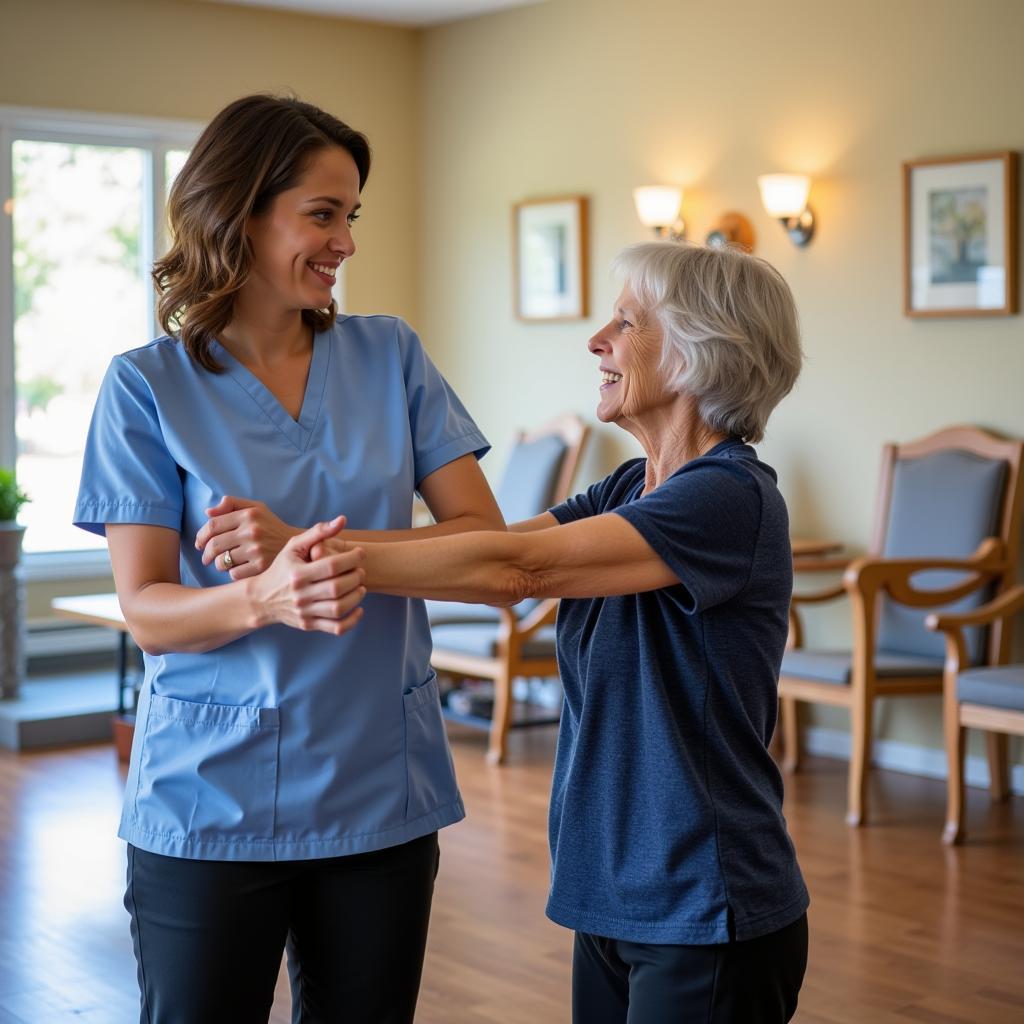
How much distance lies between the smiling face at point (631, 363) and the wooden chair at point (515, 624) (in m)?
3.13

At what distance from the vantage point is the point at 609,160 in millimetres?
6070

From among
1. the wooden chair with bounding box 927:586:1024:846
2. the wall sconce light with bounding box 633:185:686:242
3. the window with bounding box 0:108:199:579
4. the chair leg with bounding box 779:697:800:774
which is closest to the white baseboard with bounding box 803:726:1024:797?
the chair leg with bounding box 779:697:800:774

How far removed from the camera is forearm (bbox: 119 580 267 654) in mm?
1418

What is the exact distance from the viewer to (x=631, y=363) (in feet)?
5.18

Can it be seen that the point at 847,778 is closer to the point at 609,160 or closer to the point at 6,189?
the point at 609,160

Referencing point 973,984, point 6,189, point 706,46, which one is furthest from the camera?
point 6,189

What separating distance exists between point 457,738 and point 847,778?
A: 1502 millimetres

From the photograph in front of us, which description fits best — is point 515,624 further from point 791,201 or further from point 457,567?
point 457,567

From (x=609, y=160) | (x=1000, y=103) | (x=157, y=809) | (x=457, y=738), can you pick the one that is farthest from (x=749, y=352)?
(x=609, y=160)

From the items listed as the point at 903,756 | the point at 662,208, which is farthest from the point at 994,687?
the point at 662,208

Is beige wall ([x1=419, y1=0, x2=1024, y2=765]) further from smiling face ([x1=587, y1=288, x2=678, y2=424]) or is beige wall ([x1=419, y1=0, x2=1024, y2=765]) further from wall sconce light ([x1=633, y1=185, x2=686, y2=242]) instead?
smiling face ([x1=587, y1=288, x2=678, y2=424])

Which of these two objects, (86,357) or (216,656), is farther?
(86,357)

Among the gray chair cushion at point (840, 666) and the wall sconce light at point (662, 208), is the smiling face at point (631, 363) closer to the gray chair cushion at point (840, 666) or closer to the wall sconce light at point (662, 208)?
the gray chair cushion at point (840, 666)

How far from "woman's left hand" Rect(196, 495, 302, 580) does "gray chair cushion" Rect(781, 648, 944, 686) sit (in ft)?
11.0
